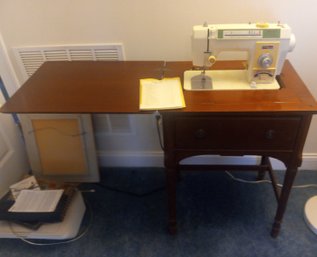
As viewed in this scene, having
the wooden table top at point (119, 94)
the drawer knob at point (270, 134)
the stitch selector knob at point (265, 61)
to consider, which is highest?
the stitch selector knob at point (265, 61)

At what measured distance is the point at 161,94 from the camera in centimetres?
127

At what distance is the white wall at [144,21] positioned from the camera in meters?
1.53

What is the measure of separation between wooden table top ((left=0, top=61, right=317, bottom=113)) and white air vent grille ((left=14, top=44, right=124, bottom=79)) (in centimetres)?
16

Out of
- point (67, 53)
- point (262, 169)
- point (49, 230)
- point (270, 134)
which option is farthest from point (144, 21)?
point (49, 230)

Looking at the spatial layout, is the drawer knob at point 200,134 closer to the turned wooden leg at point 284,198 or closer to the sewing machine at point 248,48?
the sewing machine at point 248,48

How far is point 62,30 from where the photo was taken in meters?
1.66

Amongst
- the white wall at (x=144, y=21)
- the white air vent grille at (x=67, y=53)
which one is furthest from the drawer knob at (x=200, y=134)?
the white air vent grille at (x=67, y=53)

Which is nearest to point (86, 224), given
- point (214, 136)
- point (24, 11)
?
point (214, 136)

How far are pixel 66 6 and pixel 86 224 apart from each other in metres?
1.19

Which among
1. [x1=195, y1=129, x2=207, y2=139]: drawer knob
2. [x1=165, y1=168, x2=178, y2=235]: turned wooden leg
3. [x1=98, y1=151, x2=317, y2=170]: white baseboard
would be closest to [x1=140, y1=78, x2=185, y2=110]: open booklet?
[x1=195, y1=129, x2=207, y2=139]: drawer knob

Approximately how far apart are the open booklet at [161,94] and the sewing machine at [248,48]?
0.06m

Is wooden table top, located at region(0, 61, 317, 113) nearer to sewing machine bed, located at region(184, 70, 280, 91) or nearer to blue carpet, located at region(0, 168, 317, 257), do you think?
sewing machine bed, located at region(184, 70, 280, 91)

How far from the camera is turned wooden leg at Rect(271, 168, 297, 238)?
4.47 ft

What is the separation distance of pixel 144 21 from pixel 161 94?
54 cm
